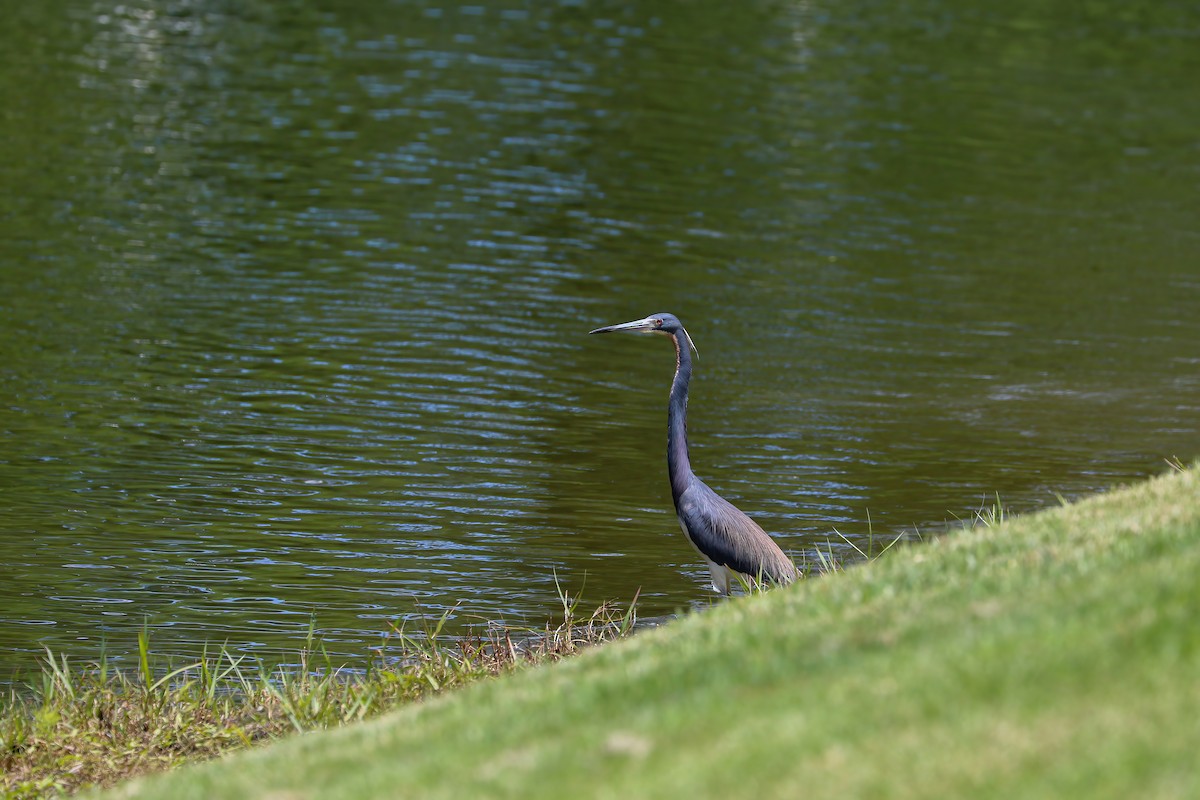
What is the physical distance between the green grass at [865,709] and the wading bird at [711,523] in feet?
10.1

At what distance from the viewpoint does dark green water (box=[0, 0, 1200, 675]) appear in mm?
12906

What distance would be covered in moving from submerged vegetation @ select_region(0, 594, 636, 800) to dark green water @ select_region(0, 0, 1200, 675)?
0.92 meters

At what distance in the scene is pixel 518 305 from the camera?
19.6 metres

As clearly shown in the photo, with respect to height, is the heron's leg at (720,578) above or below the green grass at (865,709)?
below

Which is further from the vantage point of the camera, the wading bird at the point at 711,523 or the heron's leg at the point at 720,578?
the heron's leg at the point at 720,578

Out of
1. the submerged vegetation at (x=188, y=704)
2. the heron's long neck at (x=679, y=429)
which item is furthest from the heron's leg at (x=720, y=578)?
the submerged vegetation at (x=188, y=704)

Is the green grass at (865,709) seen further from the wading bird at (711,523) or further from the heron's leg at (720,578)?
the heron's leg at (720,578)

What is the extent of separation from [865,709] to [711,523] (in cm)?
512

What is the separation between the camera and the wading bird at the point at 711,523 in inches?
422

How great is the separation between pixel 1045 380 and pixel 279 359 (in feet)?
25.7

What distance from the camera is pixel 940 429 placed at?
1628cm

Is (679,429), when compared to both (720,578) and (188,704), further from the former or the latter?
(188,704)

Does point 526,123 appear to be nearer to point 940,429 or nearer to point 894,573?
point 940,429

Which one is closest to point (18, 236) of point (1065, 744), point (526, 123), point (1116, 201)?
point (526, 123)
